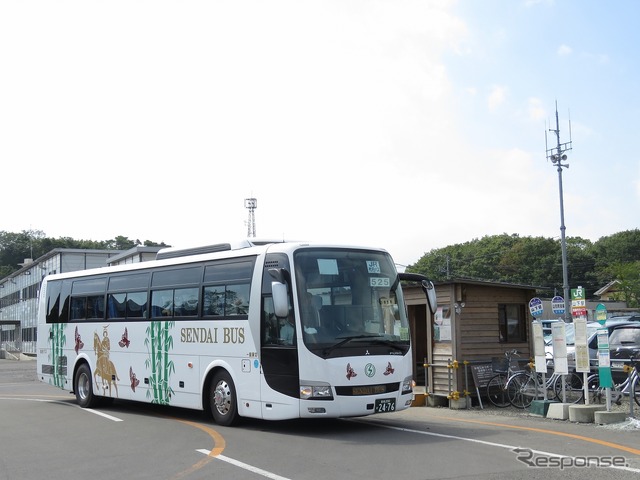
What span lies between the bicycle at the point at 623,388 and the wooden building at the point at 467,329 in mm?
1642

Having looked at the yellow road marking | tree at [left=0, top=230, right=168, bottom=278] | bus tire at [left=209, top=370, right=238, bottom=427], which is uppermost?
tree at [left=0, top=230, right=168, bottom=278]

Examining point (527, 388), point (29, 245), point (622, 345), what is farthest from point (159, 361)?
point (29, 245)

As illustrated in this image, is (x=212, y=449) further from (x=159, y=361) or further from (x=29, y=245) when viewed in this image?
(x=29, y=245)

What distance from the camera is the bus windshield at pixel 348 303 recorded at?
11.7 meters

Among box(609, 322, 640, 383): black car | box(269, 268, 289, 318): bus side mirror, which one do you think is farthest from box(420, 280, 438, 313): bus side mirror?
box(609, 322, 640, 383): black car

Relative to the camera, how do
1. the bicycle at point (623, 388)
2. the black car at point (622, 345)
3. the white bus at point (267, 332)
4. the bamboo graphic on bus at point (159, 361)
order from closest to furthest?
the white bus at point (267, 332), the bicycle at point (623, 388), the bamboo graphic on bus at point (159, 361), the black car at point (622, 345)

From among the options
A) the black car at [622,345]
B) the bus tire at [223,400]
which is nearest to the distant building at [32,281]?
the black car at [622,345]

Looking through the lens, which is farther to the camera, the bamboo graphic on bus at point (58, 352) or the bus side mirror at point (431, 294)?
the bamboo graphic on bus at point (58, 352)

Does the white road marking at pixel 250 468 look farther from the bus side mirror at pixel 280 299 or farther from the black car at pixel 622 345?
the black car at pixel 622 345

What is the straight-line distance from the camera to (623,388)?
15.3 meters

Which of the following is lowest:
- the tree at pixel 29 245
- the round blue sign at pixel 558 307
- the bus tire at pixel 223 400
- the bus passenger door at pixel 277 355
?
the bus tire at pixel 223 400

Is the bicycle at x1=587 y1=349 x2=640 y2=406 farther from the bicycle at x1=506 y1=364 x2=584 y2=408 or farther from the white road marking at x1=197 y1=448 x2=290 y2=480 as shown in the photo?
the white road marking at x1=197 y1=448 x2=290 y2=480

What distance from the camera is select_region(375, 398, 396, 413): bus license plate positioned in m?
11.8

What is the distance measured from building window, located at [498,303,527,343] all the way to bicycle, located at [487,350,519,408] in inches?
33.3
